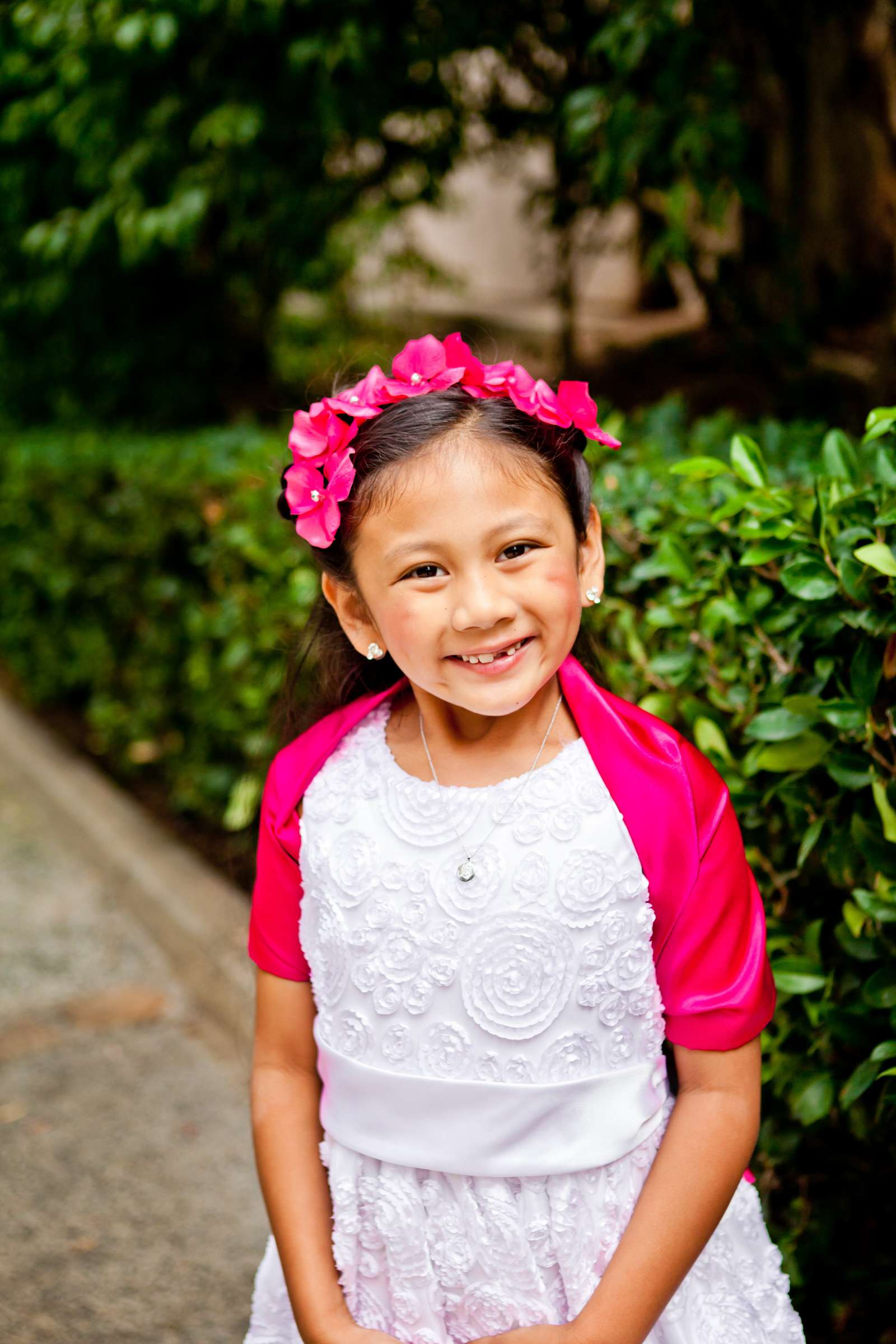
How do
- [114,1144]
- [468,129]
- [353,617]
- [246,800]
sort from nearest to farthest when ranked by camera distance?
[353,617] → [114,1144] → [246,800] → [468,129]

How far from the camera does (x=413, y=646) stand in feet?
4.70

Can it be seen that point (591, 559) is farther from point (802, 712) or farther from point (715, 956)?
point (715, 956)

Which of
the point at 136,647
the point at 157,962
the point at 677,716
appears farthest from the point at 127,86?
the point at 677,716

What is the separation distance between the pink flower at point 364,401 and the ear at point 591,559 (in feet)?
1.00

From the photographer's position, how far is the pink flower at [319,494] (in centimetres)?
146

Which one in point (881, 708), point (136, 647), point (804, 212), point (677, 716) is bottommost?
point (136, 647)

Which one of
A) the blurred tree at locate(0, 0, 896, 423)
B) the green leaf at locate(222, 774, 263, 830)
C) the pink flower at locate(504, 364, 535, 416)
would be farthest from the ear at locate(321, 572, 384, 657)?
the blurred tree at locate(0, 0, 896, 423)

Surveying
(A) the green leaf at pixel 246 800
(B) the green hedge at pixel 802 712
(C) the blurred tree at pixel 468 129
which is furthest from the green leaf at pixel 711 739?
(C) the blurred tree at pixel 468 129

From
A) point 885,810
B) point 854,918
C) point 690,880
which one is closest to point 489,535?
point 690,880

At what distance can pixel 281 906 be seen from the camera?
64.2 inches

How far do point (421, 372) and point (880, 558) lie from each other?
2.05 feet

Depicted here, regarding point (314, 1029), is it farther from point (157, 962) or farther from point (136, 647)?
point (136, 647)

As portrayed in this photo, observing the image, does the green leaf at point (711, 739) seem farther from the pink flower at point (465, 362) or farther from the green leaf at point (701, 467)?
the pink flower at point (465, 362)

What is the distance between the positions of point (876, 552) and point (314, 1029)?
955mm
